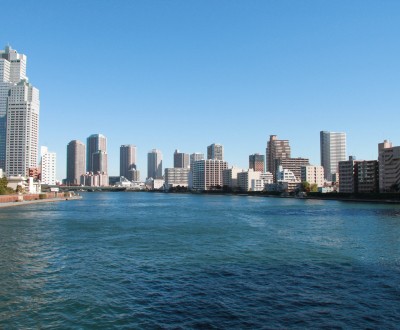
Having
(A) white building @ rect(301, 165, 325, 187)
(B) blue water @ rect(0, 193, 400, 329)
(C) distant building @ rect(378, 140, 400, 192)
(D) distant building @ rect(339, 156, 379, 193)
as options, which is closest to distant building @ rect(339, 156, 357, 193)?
(D) distant building @ rect(339, 156, 379, 193)

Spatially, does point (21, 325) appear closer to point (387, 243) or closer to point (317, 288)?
point (317, 288)

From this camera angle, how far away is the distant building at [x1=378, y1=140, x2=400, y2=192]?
114 meters

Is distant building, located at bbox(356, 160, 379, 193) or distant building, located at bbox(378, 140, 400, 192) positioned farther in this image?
distant building, located at bbox(356, 160, 379, 193)

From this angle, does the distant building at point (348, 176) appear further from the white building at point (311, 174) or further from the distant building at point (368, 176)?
the white building at point (311, 174)

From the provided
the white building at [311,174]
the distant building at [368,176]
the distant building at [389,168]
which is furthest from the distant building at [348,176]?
the white building at [311,174]

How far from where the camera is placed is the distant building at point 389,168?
114 meters

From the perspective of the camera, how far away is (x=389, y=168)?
119m

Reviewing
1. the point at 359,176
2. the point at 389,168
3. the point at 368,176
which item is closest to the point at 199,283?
the point at 389,168

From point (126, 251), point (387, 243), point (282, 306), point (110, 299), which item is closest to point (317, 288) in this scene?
point (282, 306)

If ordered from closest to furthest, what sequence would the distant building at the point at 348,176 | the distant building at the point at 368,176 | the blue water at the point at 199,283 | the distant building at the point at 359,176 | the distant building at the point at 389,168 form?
1. the blue water at the point at 199,283
2. the distant building at the point at 389,168
3. the distant building at the point at 368,176
4. the distant building at the point at 359,176
5. the distant building at the point at 348,176

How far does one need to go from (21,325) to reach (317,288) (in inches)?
472

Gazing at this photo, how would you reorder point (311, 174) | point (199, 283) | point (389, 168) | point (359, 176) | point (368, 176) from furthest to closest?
point (311, 174) < point (359, 176) < point (368, 176) < point (389, 168) < point (199, 283)

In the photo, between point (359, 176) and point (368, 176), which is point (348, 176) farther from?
point (368, 176)

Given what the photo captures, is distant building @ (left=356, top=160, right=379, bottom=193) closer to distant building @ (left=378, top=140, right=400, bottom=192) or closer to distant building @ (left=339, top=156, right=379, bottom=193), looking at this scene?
distant building @ (left=339, top=156, right=379, bottom=193)
